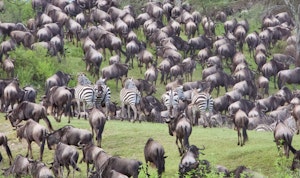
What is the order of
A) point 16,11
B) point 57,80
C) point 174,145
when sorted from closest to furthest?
point 174,145, point 57,80, point 16,11

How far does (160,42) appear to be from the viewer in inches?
1626

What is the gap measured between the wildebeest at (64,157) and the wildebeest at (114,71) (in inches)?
572

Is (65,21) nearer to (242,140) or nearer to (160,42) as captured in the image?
(160,42)

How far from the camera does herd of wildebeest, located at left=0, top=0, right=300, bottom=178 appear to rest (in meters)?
20.3

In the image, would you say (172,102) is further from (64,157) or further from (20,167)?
(20,167)

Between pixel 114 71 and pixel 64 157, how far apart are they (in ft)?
49.4

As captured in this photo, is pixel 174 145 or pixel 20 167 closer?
pixel 20 167

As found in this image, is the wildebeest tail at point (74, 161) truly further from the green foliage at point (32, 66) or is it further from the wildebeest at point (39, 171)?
the green foliage at point (32, 66)

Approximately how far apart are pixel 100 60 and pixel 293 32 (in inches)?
571

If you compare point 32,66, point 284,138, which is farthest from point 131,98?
point 284,138

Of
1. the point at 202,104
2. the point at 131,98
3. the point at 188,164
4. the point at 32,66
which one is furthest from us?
the point at 32,66

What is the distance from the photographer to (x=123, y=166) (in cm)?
1888

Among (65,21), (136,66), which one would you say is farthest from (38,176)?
(65,21)

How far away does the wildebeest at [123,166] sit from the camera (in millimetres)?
18766
